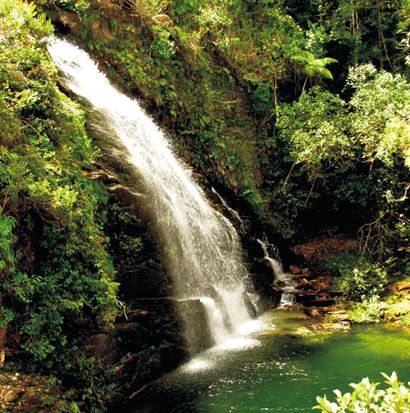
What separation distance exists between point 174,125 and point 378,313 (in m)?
7.82

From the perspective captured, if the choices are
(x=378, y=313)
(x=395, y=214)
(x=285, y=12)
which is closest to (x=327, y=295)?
(x=378, y=313)

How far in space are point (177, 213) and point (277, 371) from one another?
12.9ft

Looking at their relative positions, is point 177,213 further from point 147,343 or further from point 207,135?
point 207,135

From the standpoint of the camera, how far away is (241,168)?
14570 millimetres

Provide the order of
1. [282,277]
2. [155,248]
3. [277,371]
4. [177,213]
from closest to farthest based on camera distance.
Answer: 1. [277,371]
2. [155,248]
3. [177,213]
4. [282,277]

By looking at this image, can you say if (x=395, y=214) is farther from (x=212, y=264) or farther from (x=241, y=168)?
(x=212, y=264)

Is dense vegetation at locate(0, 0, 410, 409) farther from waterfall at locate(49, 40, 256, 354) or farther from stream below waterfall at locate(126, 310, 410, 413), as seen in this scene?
stream below waterfall at locate(126, 310, 410, 413)

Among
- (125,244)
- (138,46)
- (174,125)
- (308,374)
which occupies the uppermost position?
(138,46)

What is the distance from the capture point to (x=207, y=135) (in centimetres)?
1365

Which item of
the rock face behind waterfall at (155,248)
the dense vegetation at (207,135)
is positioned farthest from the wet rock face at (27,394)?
the rock face behind waterfall at (155,248)

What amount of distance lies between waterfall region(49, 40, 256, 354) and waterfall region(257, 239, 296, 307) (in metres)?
1.70

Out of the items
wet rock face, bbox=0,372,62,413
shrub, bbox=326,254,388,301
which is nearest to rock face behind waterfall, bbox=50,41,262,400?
wet rock face, bbox=0,372,62,413

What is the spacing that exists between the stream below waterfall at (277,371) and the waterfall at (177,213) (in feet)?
3.07

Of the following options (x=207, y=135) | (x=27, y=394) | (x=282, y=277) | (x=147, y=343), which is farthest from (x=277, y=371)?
(x=207, y=135)
